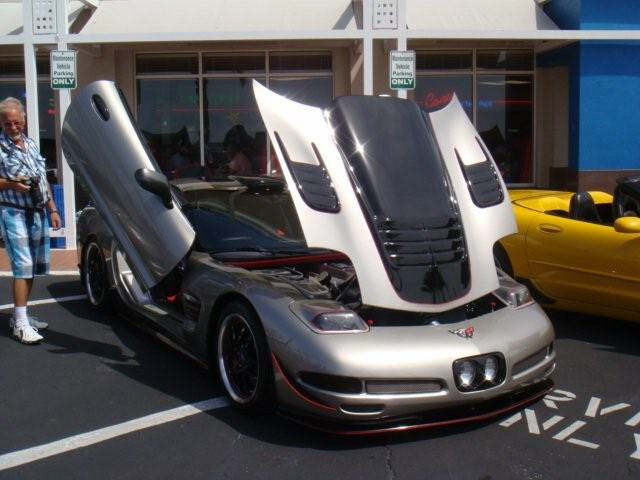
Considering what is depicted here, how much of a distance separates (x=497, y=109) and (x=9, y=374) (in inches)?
410

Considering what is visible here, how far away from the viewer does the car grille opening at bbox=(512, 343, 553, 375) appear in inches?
151

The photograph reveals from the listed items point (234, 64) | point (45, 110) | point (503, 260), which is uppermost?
point (234, 64)

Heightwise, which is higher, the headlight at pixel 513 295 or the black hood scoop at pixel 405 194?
the black hood scoop at pixel 405 194

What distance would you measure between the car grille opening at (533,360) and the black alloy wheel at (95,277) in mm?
3561

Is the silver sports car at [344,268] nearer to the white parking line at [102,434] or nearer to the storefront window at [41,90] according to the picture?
the white parking line at [102,434]

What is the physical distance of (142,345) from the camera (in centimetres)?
548

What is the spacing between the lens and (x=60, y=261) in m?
9.38

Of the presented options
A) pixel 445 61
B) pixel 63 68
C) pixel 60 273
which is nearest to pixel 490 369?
pixel 60 273

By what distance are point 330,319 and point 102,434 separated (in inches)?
53.0

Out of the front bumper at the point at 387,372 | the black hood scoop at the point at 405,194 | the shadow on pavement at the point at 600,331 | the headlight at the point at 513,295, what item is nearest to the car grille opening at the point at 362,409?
the front bumper at the point at 387,372

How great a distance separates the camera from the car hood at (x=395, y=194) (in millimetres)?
3982

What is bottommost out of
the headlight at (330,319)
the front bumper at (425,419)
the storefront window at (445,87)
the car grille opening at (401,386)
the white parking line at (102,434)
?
the white parking line at (102,434)

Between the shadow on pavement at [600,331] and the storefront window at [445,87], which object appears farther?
the storefront window at [445,87]

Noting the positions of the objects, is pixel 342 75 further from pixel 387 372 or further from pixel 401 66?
pixel 387 372
